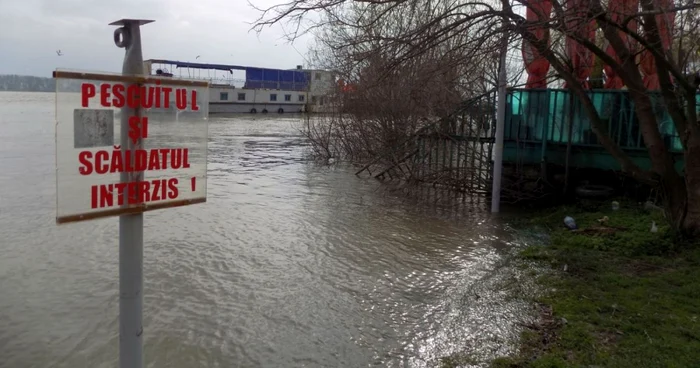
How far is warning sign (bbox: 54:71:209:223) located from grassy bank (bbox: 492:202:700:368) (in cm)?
310

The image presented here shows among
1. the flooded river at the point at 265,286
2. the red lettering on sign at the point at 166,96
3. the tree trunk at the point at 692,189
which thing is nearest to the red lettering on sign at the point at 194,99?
the red lettering on sign at the point at 166,96

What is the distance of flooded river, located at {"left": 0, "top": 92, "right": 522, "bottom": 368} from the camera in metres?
5.21

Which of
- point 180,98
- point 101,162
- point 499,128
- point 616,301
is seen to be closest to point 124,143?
point 101,162

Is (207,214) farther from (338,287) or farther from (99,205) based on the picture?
(99,205)

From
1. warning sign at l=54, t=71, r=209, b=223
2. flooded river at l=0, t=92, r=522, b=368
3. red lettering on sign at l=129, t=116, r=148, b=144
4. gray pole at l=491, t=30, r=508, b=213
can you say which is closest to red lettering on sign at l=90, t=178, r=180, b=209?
warning sign at l=54, t=71, r=209, b=223

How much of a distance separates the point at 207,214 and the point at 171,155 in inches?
324

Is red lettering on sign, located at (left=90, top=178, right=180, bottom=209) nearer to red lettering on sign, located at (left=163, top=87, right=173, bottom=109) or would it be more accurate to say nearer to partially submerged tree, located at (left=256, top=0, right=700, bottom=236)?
red lettering on sign, located at (left=163, top=87, right=173, bottom=109)

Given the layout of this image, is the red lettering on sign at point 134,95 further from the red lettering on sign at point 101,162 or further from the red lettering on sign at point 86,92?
the red lettering on sign at point 101,162

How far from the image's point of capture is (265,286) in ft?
A: 22.8

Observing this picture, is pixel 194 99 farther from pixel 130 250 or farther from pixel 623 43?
pixel 623 43

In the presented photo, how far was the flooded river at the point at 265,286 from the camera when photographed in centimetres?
521

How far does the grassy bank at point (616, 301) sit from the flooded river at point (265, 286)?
0.50m

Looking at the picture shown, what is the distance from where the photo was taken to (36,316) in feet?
19.4

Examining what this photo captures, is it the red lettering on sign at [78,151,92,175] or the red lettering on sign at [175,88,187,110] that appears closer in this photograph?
the red lettering on sign at [78,151,92,175]
